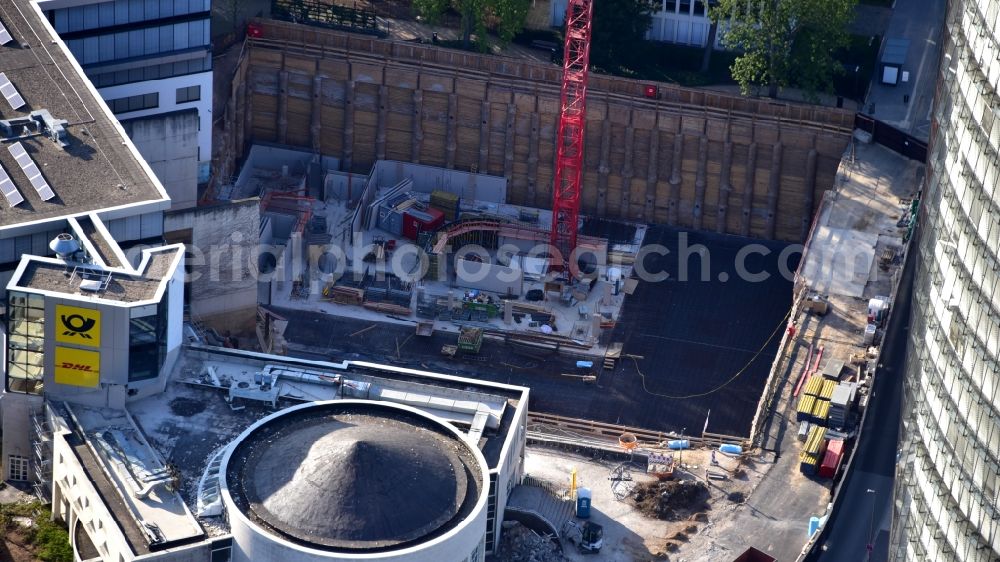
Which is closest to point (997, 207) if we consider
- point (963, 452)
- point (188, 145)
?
point (963, 452)

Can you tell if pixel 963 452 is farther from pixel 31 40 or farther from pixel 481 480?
pixel 31 40

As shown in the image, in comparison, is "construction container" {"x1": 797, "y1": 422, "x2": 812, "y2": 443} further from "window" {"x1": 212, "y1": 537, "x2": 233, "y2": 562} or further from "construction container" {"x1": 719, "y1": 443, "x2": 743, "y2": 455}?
"window" {"x1": 212, "y1": 537, "x2": 233, "y2": 562}

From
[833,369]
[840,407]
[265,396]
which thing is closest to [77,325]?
[265,396]

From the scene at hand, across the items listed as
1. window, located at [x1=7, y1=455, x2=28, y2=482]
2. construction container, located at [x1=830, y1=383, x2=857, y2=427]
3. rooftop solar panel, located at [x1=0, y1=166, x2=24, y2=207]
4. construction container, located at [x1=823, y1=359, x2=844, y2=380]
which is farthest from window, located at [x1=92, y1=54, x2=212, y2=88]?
construction container, located at [x1=830, y1=383, x2=857, y2=427]

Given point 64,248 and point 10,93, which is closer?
point 64,248

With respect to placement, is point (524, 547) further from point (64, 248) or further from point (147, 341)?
point (64, 248)

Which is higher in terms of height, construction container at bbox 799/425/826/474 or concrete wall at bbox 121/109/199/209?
concrete wall at bbox 121/109/199/209
